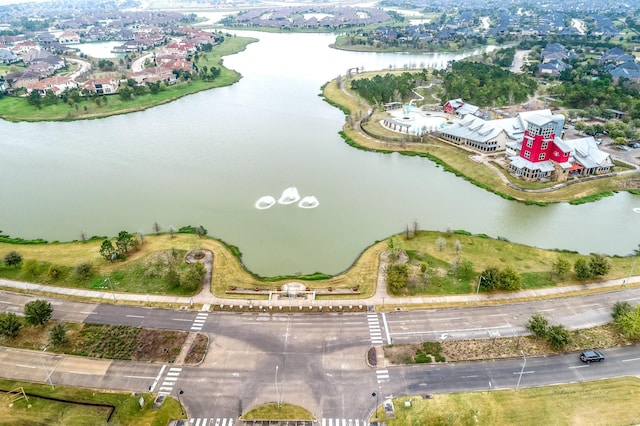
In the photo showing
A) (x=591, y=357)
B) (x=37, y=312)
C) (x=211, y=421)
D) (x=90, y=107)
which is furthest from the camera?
(x=90, y=107)

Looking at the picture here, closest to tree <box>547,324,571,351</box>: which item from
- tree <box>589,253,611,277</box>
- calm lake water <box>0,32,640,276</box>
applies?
tree <box>589,253,611,277</box>

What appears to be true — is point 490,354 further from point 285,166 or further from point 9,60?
point 9,60

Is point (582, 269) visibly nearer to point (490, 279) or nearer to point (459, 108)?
point (490, 279)

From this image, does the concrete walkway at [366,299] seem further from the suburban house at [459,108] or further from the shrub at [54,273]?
the suburban house at [459,108]

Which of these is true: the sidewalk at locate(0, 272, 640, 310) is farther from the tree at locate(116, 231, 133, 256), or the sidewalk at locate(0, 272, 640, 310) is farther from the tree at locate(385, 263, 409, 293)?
the tree at locate(116, 231, 133, 256)

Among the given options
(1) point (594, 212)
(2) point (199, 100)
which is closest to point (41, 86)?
(2) point (199, 100)

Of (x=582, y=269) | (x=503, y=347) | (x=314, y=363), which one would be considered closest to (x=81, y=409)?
(x=314, y=363)

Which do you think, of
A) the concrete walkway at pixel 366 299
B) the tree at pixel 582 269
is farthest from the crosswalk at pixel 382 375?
the tree at pixel 582 269
